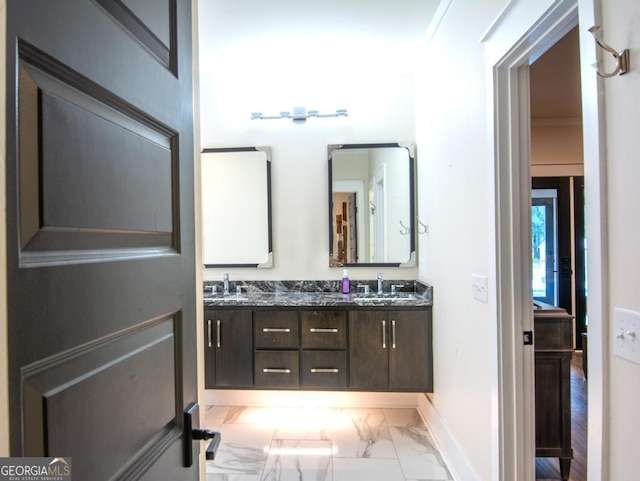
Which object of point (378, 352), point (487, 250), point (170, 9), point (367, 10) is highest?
point (367, 10)

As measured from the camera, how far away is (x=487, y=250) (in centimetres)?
152

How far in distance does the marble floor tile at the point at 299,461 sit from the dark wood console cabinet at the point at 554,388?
121 centimetres

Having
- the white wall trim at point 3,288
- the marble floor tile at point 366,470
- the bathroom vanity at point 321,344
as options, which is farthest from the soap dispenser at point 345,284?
the white wall trim at point 3,288

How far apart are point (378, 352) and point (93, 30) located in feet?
7.81

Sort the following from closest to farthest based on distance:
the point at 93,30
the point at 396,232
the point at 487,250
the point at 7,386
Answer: the point at 7,386 < the point at 93,30 < the point at 487,250 < the point at 396,232

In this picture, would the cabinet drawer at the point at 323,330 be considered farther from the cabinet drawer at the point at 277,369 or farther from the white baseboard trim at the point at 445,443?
the white baseboard trim at the point at 445,443

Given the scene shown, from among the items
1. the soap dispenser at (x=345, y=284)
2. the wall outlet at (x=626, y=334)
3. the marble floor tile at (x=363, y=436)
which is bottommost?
the marble floor tile at (x=363, y=436)

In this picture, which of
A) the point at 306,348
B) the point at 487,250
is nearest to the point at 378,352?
the point at 306,348

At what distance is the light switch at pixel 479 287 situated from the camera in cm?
154

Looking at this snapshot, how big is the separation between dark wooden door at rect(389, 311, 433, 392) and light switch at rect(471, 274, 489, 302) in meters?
0.83

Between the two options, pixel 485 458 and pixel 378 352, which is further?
pixel 378 352

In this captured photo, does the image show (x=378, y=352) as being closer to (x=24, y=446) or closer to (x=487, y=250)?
(x=487, y=250)

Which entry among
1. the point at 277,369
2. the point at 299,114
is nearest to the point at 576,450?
the point at 277,369

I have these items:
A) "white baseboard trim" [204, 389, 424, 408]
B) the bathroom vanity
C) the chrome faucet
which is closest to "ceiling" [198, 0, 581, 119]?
the chrome faucet
